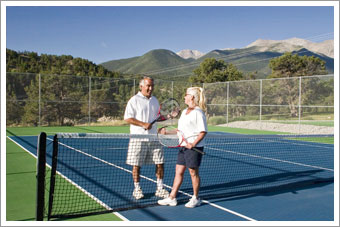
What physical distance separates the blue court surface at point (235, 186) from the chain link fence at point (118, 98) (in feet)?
30.8

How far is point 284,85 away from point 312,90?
2.78 meters

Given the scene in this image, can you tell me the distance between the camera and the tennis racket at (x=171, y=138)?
4.40m

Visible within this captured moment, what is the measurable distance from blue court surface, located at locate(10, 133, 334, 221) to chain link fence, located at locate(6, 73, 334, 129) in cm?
940

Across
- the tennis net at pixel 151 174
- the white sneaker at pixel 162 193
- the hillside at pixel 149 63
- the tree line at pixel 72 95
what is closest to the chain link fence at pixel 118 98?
the tree line at pixel 72 95

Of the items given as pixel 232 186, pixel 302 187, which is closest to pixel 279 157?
pixel 302 187

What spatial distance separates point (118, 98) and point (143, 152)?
17.9m

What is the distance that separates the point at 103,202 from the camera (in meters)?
4.63

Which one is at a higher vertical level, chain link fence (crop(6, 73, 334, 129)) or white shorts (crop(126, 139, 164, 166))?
chain link fence (crop(6, 73, 334, 129))

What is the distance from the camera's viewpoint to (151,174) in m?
6.42

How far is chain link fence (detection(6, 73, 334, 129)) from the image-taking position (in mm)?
18219

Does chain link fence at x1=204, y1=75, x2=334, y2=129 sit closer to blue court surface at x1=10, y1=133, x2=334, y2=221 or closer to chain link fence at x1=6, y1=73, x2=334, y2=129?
chain link fence at x1=6, y1=73, x2=334, y2=129

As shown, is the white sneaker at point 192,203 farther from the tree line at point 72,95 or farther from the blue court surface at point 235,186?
the tree line at point 72,95

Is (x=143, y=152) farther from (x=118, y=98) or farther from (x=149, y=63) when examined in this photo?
(x=149, y=63)

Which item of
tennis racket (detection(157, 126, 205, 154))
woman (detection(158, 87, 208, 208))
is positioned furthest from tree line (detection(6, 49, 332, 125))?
woman (detection(158, 87, 208, 208))
